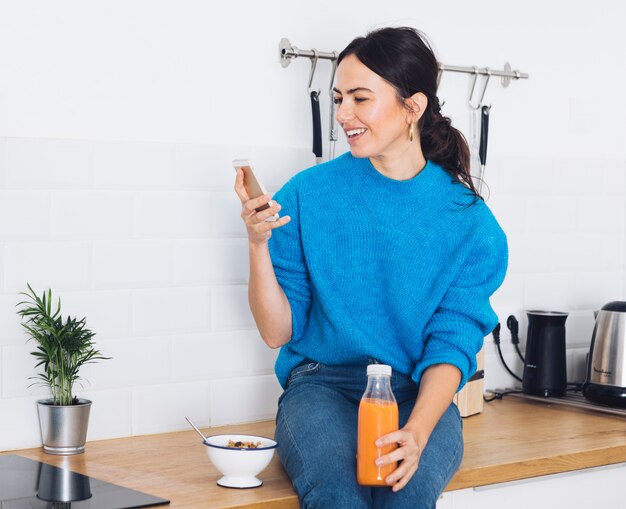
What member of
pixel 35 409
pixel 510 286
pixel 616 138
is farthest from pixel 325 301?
pixel 616 138

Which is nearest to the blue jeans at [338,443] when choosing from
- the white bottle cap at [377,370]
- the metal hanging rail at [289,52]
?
the white bottle cap at [377,370]

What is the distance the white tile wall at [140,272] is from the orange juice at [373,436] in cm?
61

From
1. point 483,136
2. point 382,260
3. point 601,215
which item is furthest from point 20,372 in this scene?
point 601,215

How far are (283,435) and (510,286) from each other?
1011 millimetres

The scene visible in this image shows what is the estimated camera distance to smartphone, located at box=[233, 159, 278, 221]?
1.63m

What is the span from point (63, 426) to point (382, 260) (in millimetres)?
686

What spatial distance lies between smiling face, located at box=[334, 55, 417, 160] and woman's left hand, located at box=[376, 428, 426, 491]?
1.84 feet

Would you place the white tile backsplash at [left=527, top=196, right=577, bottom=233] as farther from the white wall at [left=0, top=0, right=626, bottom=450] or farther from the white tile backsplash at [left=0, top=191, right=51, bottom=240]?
the white tile backsplash at [left=0, top=191, right=51, bottom=240]

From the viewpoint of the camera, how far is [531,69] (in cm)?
253

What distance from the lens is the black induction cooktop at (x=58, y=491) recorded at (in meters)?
1.54

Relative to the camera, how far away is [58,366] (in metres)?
1.86

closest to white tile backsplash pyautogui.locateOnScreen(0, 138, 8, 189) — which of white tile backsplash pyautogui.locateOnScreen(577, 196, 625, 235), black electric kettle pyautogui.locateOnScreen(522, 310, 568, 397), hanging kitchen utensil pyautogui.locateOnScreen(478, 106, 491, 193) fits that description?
hanging kitchen utensil pyautogui.locateOnScreen(478, 106, 491, 193)

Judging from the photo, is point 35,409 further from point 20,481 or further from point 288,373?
point 288,373

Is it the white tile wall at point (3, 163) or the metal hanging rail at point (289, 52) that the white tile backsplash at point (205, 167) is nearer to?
the metal hanging rail at point (289, 52)
